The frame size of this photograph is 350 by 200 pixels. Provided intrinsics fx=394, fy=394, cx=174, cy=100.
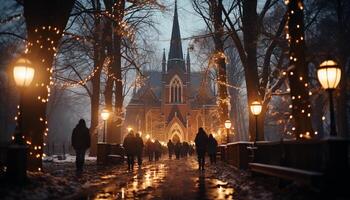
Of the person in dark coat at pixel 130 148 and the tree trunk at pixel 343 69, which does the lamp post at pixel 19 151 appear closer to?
the person in dark coat at pixel 130 148

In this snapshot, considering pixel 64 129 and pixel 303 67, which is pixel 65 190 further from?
pixel 64 129

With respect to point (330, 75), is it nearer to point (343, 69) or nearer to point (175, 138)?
point (343, 69)

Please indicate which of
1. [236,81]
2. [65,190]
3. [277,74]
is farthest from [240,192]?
[236,81]

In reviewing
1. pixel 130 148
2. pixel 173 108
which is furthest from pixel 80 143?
pixel 173 108

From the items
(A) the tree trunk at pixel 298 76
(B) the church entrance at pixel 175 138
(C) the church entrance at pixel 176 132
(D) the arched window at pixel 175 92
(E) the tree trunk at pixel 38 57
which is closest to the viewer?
(A) the tree trunk at pixel 298 76

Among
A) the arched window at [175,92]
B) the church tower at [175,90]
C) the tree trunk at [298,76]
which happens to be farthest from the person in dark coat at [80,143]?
the arched window at [175,92]

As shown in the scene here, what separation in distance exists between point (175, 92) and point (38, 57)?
5488 cm

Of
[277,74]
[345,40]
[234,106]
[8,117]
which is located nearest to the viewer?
[277,74]

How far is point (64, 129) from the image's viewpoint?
8100cm

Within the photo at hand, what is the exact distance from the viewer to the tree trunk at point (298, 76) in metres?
11.1

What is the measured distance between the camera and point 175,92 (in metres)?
66.6

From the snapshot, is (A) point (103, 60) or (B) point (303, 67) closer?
(B) point (303, 67)

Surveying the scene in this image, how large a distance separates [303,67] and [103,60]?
1675 centimetres

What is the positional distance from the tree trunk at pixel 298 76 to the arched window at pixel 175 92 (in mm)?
53997
